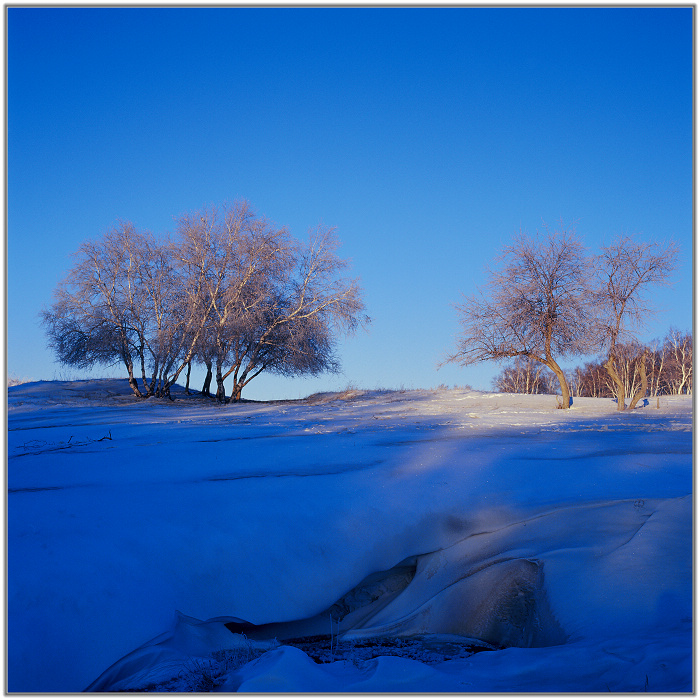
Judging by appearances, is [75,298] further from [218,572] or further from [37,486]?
[218,572]

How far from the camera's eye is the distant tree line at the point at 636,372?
20344mm

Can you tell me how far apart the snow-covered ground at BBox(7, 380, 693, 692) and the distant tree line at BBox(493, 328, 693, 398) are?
44.1 ft

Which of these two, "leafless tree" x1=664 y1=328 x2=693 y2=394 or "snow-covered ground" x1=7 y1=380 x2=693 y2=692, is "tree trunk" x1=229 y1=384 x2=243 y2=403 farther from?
"leafless tree" x1=664 y1=328 x2=693 y2=394

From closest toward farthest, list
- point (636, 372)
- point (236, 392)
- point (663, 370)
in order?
point (236, 392)
point (636, 372)
point (663, 370)

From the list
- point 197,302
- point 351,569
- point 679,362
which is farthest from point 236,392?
point 679,362

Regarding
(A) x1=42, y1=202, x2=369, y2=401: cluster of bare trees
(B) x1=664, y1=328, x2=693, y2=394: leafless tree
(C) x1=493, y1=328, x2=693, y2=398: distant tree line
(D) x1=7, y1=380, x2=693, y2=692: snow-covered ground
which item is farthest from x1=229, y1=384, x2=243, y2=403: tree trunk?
(B) x1=664, y1=328, x2=693, y2=394: leafless tree

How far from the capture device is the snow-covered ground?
9.16ft

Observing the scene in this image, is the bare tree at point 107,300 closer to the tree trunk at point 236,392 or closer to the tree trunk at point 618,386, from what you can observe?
the tree trunk at point 236,392

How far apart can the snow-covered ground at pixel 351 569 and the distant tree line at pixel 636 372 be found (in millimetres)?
13435

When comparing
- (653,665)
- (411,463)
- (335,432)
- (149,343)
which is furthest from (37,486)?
(149,343)

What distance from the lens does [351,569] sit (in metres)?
4.09

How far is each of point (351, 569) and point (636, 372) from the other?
23633 mm

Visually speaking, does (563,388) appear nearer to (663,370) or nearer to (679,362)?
(679,362)

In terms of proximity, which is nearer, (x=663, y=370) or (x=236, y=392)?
(x=236, y=392)
